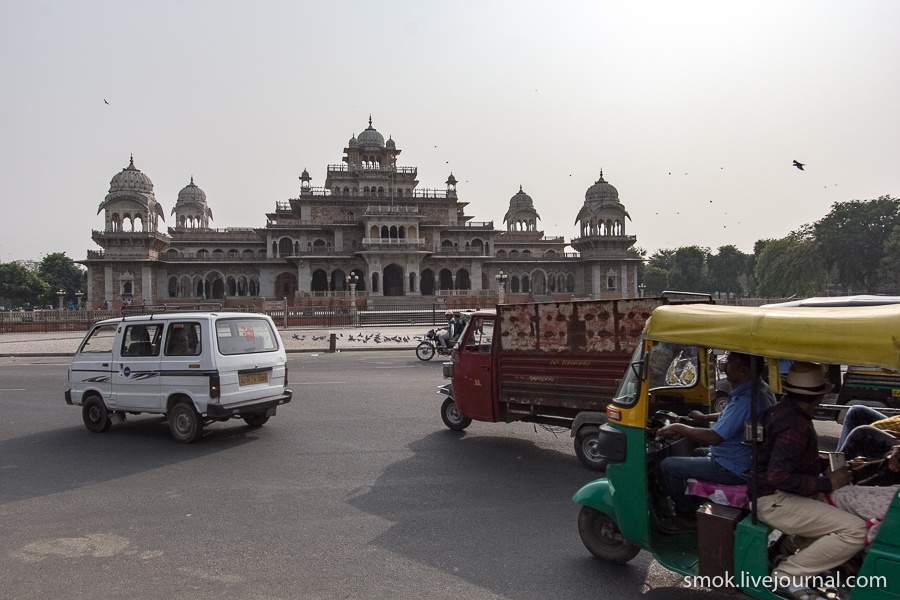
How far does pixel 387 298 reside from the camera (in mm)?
46594

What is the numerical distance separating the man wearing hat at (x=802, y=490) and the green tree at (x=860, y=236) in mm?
60158

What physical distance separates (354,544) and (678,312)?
309cm

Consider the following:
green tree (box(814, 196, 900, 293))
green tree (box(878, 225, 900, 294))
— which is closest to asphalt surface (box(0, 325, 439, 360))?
green tree (box(878, 225, 900, 294))

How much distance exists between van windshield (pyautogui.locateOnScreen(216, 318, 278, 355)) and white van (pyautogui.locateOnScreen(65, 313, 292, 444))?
0.6 inches

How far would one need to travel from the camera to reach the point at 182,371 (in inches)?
300

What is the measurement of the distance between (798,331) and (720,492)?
1.18 m

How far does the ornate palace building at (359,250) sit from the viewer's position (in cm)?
5025

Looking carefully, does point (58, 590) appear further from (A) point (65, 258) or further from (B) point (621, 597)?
(A) point (65, 258)

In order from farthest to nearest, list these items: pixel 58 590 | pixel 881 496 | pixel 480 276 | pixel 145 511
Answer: pixel 480 276, pixel 145 511, pixel 58 590, pixel 881 496

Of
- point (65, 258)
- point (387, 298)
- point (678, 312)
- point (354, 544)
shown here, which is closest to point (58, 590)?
point (354, 544)

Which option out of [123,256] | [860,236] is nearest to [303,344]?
[123,256]

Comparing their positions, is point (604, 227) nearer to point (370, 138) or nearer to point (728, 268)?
point (370, 138)

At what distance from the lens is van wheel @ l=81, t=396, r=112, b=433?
8.36m

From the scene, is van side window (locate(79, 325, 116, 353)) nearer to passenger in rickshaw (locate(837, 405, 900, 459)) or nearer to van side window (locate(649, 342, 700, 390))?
van side window (locate(649, 342, 700, 390))
